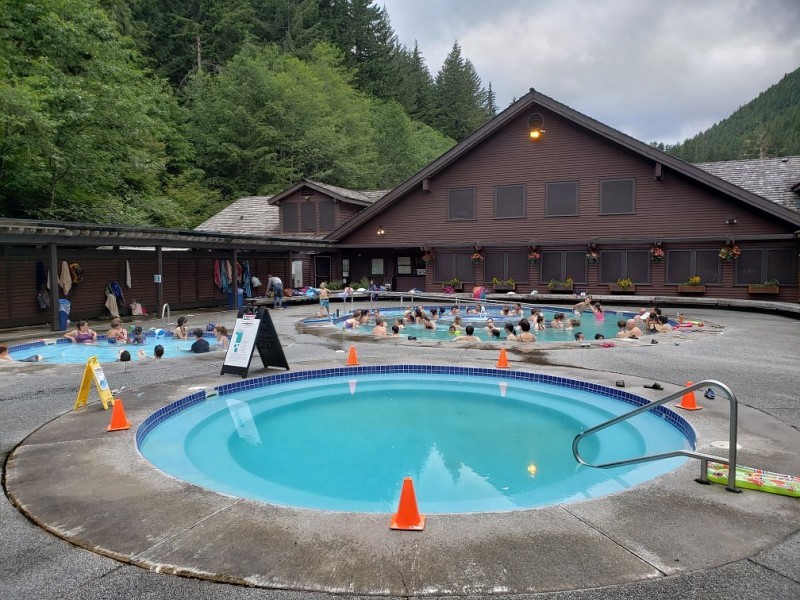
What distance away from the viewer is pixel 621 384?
869 centimetres

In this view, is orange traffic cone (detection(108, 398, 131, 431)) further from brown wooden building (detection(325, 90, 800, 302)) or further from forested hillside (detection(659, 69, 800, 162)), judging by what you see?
forested hillside (detection(659, 69, 800, 162))

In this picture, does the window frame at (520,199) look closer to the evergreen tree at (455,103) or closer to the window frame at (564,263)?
the window frame at (564,263)

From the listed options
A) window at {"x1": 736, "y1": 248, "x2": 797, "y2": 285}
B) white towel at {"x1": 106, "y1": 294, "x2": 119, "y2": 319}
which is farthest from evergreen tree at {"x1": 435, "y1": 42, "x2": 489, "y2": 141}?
white towel at {"x1": 106, "y1": 294, "x2": 119, "y2": 319}

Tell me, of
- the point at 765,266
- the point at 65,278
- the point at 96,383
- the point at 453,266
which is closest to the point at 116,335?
the point at 65,278

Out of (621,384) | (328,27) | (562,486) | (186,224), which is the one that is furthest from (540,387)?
(328,27)

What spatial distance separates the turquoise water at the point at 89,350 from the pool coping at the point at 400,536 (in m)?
8.87

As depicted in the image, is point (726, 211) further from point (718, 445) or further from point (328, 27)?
point (328, 27)

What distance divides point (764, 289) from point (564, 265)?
8.35 metres

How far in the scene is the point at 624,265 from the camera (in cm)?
2522

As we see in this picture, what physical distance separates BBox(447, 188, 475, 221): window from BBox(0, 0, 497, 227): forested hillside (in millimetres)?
15780

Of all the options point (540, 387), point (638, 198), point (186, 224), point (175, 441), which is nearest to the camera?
point (175, 441)

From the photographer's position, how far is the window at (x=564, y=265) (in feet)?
85.2

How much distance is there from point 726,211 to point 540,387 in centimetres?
1860

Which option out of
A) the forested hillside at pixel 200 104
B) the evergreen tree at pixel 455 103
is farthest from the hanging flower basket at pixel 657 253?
the evergreen tree at pixel 455 103
